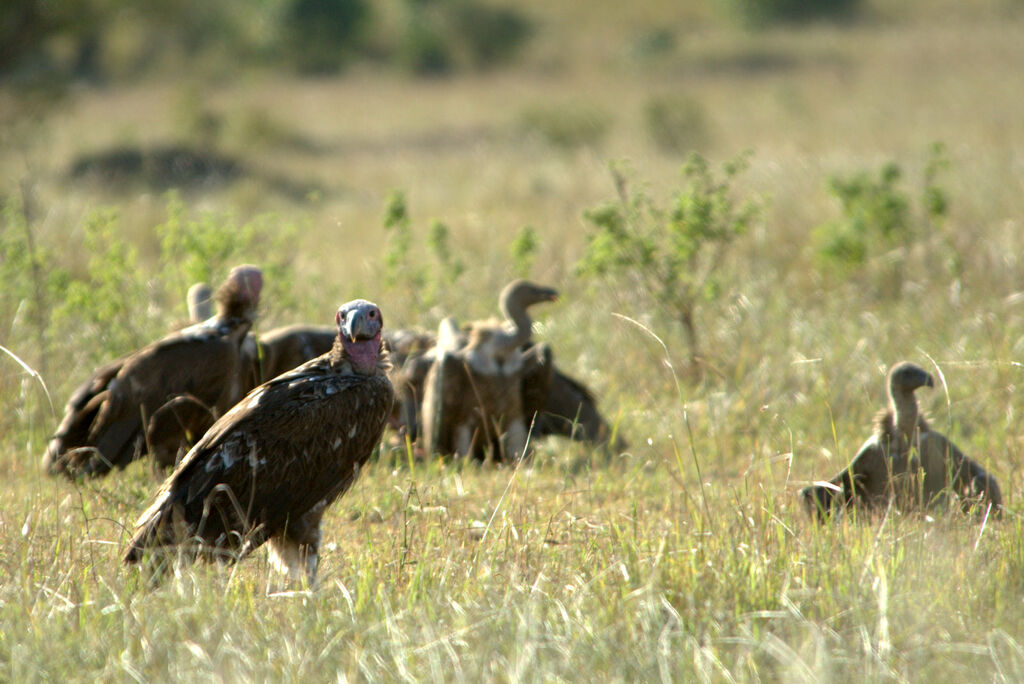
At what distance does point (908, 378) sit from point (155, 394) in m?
3.30

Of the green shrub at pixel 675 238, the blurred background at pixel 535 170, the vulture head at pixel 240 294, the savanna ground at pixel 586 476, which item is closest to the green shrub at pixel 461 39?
the blurred background at pixel 535 170

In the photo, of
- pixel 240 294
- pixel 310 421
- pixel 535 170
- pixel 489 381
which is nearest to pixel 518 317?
pixel 489 381

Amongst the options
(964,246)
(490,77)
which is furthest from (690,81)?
(964,246)

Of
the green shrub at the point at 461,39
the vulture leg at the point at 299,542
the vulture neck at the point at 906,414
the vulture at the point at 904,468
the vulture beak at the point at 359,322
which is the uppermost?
the green shrub at the point at 461,39

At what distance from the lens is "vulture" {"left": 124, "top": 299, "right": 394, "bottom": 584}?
3.96 metres

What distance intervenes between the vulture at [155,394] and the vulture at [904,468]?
108 inches

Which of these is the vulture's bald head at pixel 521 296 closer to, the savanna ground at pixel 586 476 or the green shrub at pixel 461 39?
the savanna ground at pixel 586 476

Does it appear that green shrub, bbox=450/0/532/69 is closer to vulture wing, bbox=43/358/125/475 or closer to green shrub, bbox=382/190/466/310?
green shrub, bbox=382/190/466/310

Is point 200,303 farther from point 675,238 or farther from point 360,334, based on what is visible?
point 675,238

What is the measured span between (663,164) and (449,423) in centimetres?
951

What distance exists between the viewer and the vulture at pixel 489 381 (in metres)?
6.12

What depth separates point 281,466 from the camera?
4.07 m

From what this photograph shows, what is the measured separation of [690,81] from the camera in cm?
3609

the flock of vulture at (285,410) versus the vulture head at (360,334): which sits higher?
the vulture head at (360,334)
